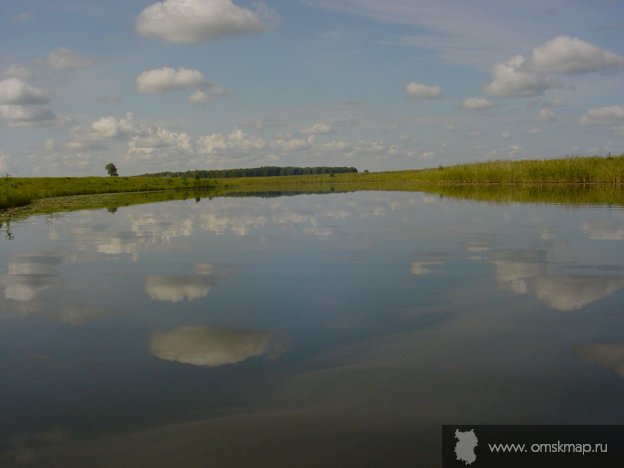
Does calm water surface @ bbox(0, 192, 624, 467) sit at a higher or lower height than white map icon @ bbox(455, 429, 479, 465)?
higher

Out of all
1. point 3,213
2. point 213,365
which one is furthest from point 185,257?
point 3,213

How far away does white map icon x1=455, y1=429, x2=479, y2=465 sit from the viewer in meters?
3.93

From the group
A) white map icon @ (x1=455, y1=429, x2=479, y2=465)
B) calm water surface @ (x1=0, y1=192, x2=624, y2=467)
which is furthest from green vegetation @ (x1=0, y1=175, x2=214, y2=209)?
white map icon @ (x1=455, y1=429, x2=479, y2=465)

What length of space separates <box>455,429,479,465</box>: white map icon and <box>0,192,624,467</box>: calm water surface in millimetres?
156

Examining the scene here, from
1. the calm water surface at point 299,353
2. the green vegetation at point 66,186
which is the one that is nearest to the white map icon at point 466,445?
the calm water surface at point 299,353

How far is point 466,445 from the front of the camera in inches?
161

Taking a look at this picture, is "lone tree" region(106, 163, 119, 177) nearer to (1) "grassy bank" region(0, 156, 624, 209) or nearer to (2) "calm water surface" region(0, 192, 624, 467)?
(1) "grassy bank" region(0, 156, 624, 209)

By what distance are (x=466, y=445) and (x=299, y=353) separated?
89.8 inches

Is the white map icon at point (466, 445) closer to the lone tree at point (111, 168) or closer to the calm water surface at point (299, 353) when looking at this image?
the calm water surface at point (299, 353)

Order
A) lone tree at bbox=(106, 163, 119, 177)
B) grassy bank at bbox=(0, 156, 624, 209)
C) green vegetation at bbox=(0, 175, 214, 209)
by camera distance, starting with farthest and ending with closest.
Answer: lone tree at bbox=(106, 163, 119, 177), grassy bank at bbox=(0, 156, 624, 209), green vegetation at bbox=(0, 175, 214, 209)

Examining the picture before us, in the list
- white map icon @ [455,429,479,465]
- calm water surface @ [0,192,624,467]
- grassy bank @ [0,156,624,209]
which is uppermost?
grassy bank @ [0,156,624,209]

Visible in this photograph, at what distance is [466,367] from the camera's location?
218 inches

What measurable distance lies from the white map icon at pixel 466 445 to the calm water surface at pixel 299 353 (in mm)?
156

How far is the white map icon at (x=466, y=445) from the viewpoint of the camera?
12.9ft
